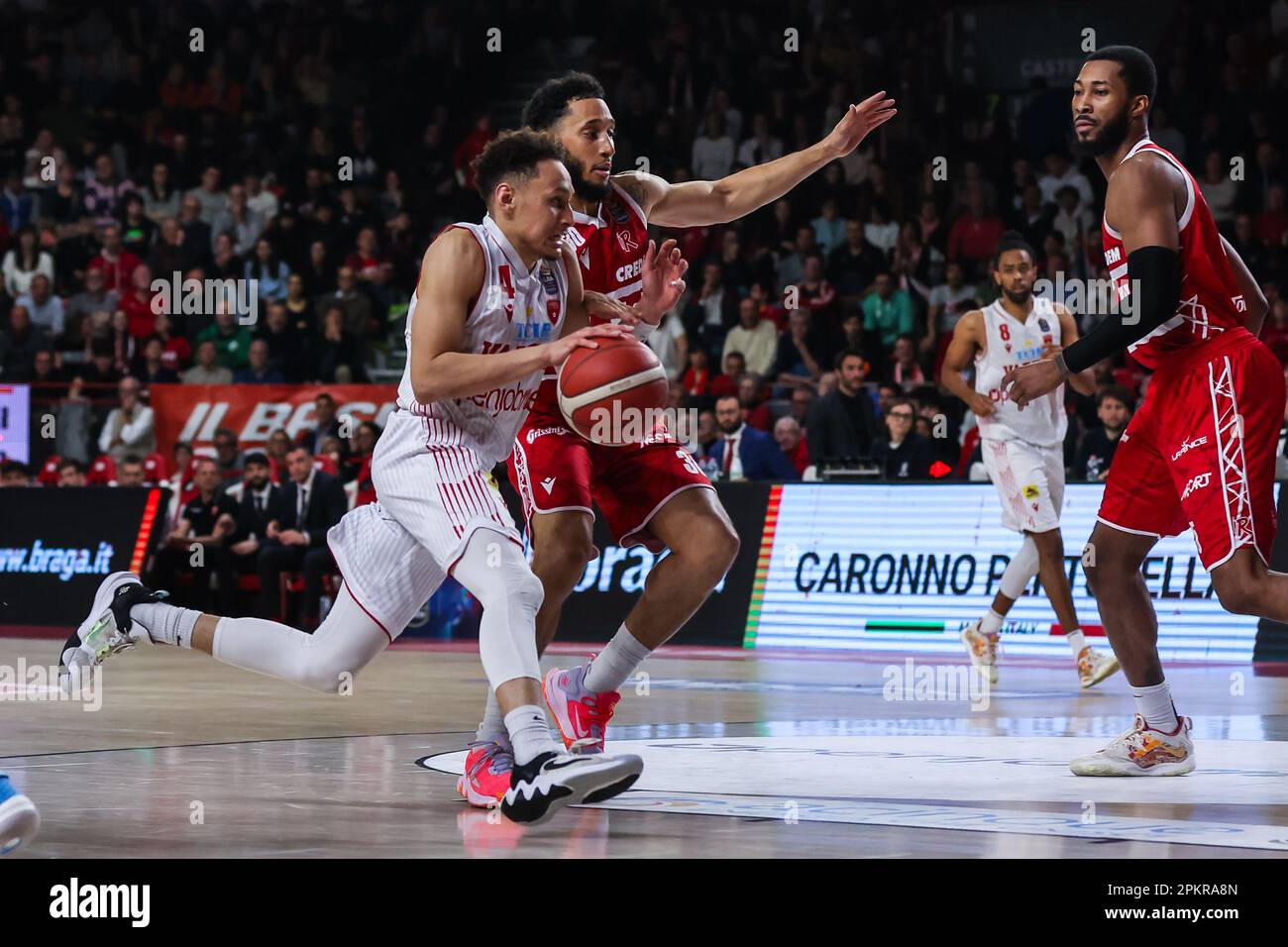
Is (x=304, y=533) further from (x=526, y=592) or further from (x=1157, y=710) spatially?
(x=526, y=592)

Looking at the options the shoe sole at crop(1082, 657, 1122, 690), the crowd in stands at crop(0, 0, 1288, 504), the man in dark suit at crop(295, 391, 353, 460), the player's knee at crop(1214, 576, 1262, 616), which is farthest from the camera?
the man in dark suit at crop(295, 391, 353, 460)

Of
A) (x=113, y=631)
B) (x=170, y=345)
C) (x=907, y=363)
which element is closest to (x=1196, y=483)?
(x=113, y=631)

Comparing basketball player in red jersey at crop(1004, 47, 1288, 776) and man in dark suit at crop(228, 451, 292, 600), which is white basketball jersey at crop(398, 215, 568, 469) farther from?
man in dark suit at crop(228, 451, 292, 600)

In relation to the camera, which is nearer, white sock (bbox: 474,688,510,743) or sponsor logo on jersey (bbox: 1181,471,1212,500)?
white sock (bbox: 474,688,510,743)

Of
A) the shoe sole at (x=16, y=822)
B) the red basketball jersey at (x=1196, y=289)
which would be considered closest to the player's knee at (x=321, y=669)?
the shoe sole at (x=16, y=822)

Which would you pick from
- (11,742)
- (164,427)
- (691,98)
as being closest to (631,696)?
(11,742)

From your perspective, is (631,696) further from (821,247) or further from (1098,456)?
(821,247)

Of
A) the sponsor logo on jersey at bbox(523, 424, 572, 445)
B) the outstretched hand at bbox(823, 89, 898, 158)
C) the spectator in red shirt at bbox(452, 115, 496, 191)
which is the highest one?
the spectator in red shirt at bbox(452, 115, 496, 191)

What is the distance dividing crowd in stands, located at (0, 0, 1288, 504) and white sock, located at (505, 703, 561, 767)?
29.8 ft

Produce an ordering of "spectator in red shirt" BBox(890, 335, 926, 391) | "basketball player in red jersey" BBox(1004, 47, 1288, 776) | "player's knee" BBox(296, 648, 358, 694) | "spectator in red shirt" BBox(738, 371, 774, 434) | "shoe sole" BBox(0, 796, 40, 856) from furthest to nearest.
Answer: "spectator in red shirt" BBox(890, 335, 926, 391)
"spectator in red shirt" BBox(738, 371, 774, 434)
"basketball player in red jersey" BBox(1004, 47, 1288, 776)
"player's knee" BBox(296, 648, 358, 694)
"shoe sole" BBox(0, 796, 40, 856)

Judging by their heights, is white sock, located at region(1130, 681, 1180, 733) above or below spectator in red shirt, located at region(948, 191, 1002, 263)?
below

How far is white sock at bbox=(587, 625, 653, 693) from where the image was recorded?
6.16 m

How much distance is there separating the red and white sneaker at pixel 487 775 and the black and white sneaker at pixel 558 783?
52 centimetres
